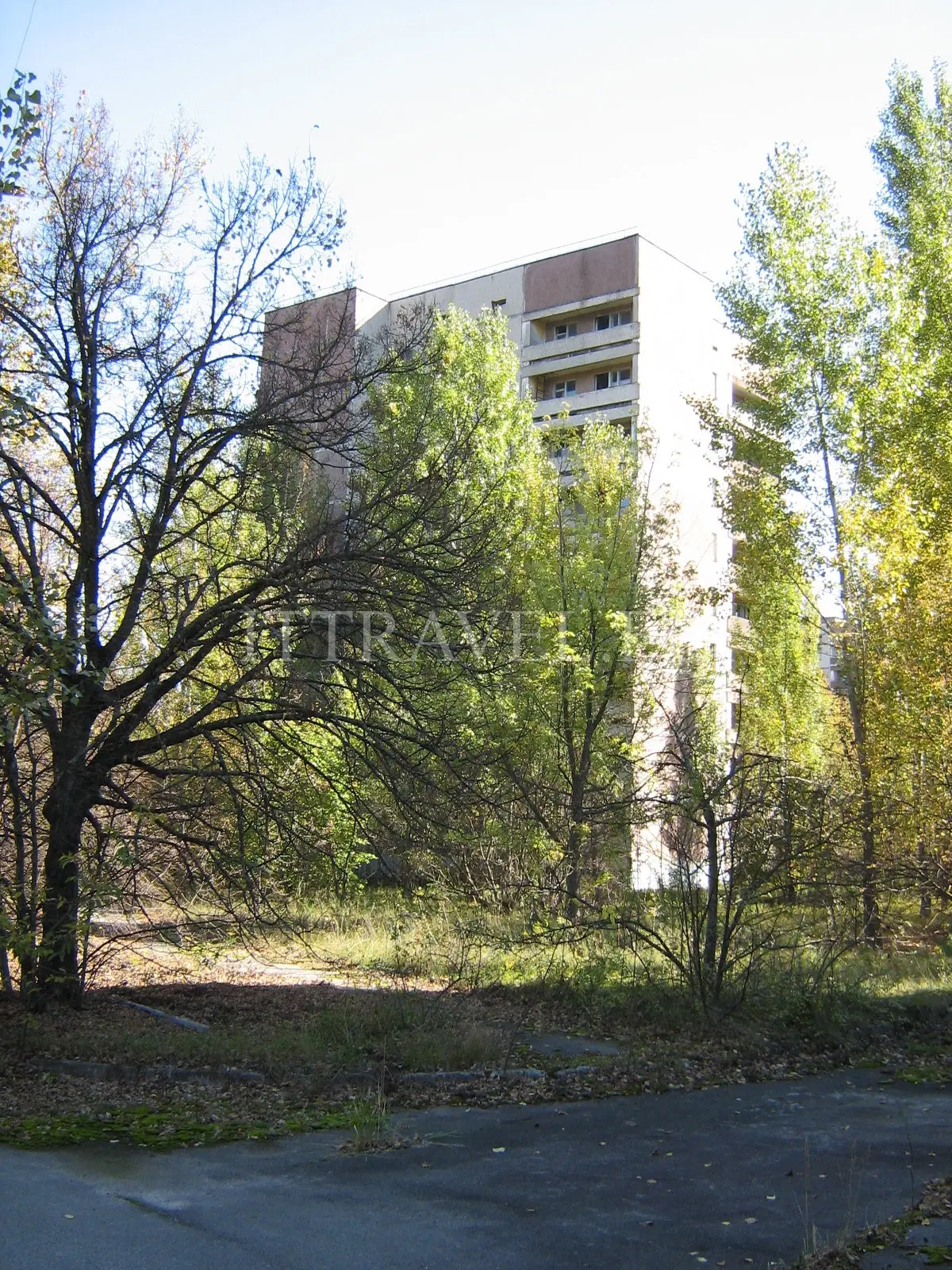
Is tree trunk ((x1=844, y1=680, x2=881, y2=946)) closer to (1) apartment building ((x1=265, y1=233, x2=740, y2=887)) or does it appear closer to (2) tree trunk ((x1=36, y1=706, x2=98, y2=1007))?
(2) tree trunk ((x1=36, y1=706, x2=98, y2=1007))

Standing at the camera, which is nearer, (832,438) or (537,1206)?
(537,1206)

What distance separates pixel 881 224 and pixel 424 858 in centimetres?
1783

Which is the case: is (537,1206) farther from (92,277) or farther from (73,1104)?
(92,277)

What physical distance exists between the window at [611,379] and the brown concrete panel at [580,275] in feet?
10.7

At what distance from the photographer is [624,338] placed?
43750 millimetres

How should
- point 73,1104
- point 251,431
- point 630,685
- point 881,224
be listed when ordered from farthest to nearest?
point 881,224 < point 630,685 < point 251,431 < point 73,1104

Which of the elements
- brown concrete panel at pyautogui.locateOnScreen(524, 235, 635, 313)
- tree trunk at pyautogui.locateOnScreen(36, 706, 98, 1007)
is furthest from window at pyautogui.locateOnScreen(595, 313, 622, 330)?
tree trunk at pyautogui.locateOnScreen(36, 706, 98, 1007)

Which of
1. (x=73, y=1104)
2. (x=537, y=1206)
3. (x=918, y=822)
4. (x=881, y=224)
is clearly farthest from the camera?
(x=881, y=224)

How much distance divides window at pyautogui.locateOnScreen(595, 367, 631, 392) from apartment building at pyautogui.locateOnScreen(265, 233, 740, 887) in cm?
5

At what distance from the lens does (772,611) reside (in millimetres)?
27328

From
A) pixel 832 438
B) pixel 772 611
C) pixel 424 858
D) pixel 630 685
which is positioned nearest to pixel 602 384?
pixel 772 611

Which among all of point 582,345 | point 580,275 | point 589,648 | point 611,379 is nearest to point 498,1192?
point 589,648

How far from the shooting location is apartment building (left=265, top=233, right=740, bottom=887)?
43.4 meters

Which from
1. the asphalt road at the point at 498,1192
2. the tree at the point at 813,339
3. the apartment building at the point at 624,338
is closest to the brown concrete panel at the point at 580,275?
the apartment building at the point at 624,338
